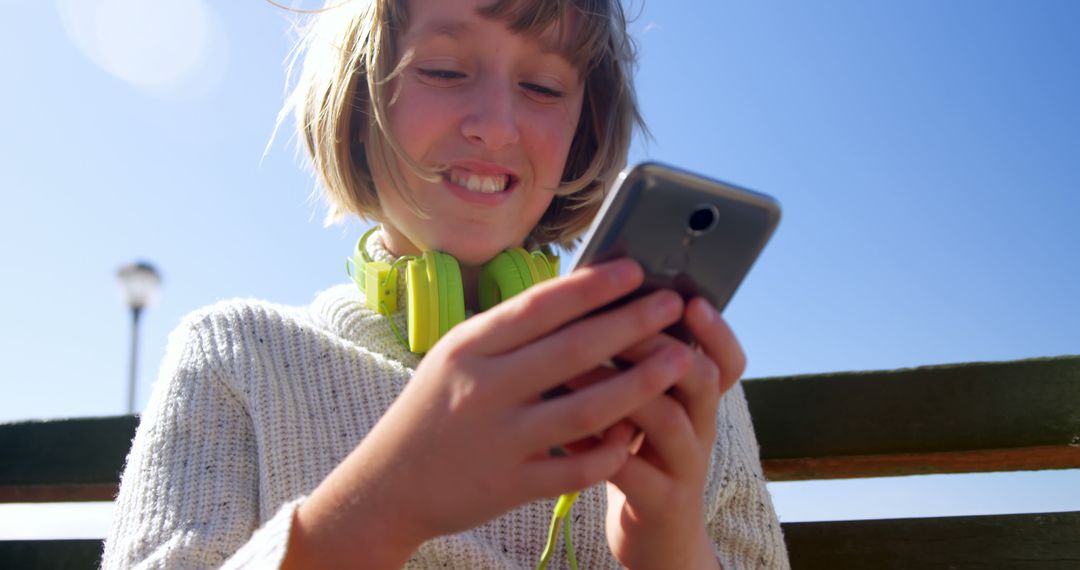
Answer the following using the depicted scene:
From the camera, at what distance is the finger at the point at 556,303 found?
992 millimetres

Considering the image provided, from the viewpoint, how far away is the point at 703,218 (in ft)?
3.45

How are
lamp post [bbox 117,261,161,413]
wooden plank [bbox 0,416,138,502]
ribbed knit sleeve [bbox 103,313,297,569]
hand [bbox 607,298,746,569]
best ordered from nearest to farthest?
hand [bbox 607,298,746,569], ribbed knit sleeve [bbox 103,313,297,569], wooden plank [bbox 0,416,138,502], lamp post [bbox 117,261,161,413]

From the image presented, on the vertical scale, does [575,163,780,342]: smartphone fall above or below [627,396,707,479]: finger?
above

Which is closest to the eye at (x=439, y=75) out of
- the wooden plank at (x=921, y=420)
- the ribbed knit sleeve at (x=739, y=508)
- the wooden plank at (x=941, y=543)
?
the ribbed knit sleeve at (x=739, y=508)

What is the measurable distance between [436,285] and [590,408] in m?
0.93

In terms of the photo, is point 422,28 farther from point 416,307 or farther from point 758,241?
point 758,241

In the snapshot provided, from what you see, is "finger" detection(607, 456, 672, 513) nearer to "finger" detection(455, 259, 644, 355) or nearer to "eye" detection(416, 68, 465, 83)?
"finger" detection(455, 259, 644, 355)

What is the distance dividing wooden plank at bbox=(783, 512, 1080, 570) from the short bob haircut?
1046mm

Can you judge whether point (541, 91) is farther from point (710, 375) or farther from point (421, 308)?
point (710, 375)

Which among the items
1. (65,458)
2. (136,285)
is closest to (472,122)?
(65,458)

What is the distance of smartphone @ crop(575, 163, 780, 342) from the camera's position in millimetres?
1009

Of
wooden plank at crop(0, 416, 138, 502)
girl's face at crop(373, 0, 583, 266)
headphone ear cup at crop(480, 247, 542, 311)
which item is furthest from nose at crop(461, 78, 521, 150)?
wooden plank at crop(0, 416, 138, 502)

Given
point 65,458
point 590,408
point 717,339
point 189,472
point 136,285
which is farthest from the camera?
point 136,285

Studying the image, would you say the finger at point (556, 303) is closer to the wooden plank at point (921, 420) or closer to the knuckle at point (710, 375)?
the knuckle at point (710, 375)
